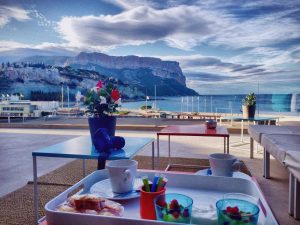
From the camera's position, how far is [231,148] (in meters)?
3.94

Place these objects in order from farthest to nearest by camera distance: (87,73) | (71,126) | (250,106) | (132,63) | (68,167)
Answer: (132,63), (87,73), (71,126), (250,106), (68,167)

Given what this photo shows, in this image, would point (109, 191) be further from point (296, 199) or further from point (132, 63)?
point (132, 63)

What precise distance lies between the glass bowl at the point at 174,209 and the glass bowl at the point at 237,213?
54mm

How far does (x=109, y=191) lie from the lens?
73cm

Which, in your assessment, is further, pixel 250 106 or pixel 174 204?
pixel 250 106

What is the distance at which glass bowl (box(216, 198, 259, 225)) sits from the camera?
1.46 ft

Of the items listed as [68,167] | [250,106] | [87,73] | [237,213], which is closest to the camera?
[237,213]

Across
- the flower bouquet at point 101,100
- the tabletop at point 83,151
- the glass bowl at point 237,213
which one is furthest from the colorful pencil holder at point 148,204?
the flower bouquet at point 101,100

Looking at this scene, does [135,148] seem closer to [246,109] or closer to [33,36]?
[246,109]

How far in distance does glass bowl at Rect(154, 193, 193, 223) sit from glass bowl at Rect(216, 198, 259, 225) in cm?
5

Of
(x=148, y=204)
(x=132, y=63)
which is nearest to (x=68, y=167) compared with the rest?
(x=148, y=204)

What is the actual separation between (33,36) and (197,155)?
105 feet

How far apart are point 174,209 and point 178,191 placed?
224mm

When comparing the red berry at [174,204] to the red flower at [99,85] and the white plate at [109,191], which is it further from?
the red flower at [99,85]
